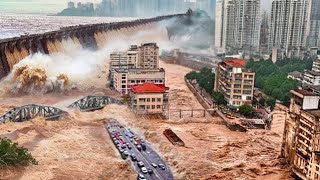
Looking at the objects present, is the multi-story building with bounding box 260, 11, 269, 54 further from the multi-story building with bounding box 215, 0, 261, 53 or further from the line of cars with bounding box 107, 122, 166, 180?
the line of cars with bounding box 107, 122, 166, 180

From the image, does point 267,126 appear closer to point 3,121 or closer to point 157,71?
point 157,71

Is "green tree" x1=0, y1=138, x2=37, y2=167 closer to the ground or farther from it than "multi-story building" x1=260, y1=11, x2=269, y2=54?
closer to the ground

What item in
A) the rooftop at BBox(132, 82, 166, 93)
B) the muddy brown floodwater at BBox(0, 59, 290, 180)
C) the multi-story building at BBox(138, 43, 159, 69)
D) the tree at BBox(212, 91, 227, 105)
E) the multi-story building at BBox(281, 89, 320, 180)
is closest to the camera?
the multi-story building at BBox(281, 89, 320, 180)

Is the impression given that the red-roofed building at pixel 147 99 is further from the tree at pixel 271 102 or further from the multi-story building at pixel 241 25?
the multi-story building at pixel 241 25

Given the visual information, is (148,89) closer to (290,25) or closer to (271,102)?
(271,102)

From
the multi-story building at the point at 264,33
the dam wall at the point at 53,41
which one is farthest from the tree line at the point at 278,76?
the dam wall at the point at 53,41

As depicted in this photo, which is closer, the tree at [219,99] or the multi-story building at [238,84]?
the multi-story building at [238,84]

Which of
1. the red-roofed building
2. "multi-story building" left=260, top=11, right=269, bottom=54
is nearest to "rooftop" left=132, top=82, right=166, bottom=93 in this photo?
the red-roofed building
